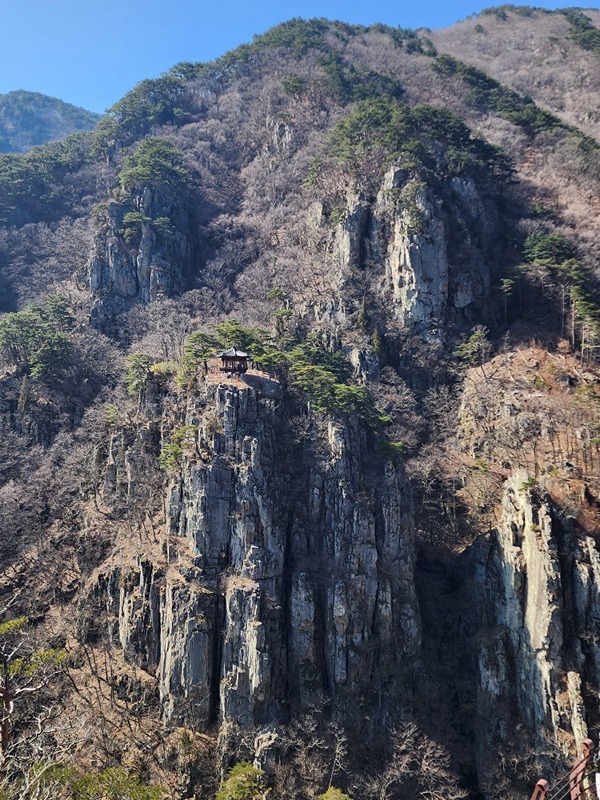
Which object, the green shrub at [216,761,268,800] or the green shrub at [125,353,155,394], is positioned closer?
the green shrub at [216,761,268,800]

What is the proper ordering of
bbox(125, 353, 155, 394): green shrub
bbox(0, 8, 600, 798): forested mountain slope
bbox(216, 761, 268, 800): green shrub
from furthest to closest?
bbox(125, 353, 155, 394): green shrub, bbox(0, 8, 600, 798): forested mountain slope, bbox(216, 761, 268, 800): green shrub

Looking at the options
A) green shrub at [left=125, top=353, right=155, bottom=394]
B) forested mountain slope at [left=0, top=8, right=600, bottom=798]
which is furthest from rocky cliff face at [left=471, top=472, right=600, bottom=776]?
green shrub at [left=125, top=353, right=155, bottom=394]

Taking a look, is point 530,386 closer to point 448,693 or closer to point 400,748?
point 448,693

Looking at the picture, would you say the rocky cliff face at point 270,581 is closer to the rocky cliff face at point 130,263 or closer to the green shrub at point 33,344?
the green shrub at point 33,344

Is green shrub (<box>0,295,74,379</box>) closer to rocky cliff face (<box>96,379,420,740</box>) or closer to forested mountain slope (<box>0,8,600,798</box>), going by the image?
forested mountain slope (<box>0,8,600,798</box>)

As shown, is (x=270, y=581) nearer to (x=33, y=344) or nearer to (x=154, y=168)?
(x=33, y=344)

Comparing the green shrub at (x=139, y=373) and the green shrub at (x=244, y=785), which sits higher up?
the green shrub at (x=139, y=373)

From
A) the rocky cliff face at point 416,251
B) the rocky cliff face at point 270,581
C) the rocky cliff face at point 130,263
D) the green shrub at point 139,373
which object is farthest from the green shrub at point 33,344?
the rocky cliff face at point 416,251
